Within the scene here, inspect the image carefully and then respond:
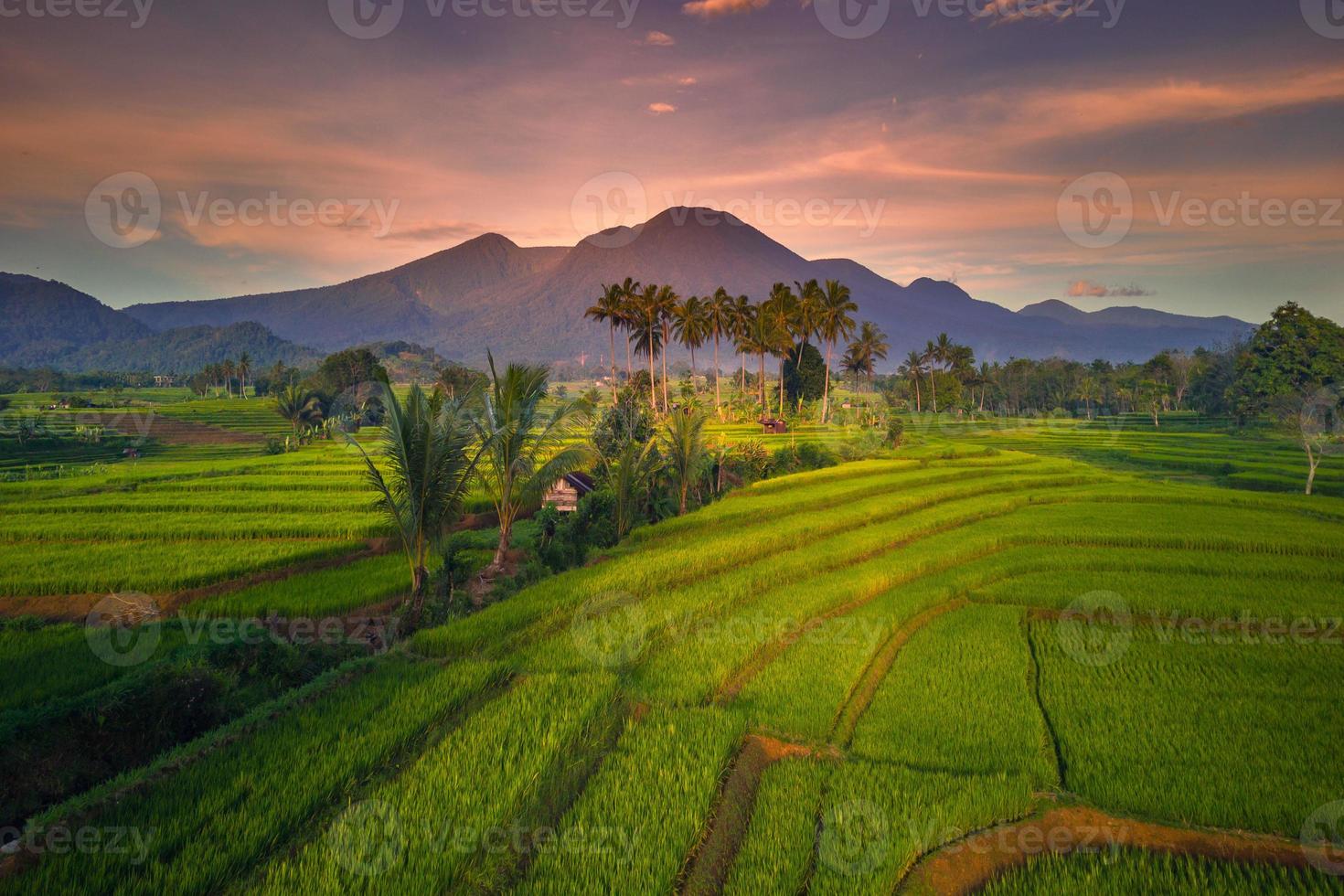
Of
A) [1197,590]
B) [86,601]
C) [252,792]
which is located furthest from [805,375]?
[252,792]

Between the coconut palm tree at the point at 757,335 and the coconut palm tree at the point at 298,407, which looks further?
the coconut palm tree at the point at 757,335

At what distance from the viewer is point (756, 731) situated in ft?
20.2

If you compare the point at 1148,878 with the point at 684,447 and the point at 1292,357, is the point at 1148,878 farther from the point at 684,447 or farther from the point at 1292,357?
the point at 1292,357

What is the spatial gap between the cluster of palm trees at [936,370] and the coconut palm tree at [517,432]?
75.8 meters

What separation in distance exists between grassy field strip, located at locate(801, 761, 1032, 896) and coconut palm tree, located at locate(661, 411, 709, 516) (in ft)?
47.0

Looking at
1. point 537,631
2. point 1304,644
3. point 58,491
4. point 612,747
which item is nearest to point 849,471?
point 1304,644

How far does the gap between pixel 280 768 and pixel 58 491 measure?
2389 centimetres

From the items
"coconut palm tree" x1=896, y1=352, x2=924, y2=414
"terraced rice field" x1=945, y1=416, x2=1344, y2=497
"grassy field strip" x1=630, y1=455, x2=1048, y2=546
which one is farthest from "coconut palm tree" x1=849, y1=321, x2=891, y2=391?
"grassy field strip" x1=630, y1=455, x2=1048, y2=546

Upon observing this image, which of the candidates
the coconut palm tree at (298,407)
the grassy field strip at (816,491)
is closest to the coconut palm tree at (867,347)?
the grassy field strip at (816,491)

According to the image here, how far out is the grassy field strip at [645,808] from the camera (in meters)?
3.88

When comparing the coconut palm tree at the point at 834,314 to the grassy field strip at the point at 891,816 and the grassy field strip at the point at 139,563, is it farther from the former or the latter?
the grassy field strip at the point at 891,816

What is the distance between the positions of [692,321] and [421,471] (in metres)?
45.9

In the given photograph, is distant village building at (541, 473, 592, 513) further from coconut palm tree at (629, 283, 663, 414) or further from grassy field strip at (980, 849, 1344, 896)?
coconut palm tree at (629, 283, 663, 414)

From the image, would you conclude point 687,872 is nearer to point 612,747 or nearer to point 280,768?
point 612,747
